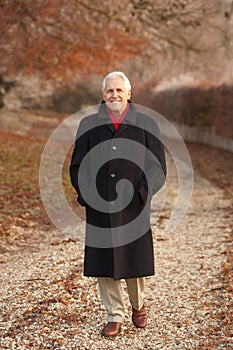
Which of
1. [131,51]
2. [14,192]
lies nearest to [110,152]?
[14,192]

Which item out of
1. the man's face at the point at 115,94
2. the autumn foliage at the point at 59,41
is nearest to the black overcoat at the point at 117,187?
the man's face at the point at 115,94

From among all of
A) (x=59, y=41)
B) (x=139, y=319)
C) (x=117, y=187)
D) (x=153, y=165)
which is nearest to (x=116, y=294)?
(x=139, y=319)

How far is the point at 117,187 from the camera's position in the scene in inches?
193

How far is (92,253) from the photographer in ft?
16.1

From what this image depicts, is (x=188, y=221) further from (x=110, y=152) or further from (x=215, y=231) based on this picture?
(x=110, y=152)

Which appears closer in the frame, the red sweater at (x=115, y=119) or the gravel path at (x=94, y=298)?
the red sweater at (x=115, y=119)

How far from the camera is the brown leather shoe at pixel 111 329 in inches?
199

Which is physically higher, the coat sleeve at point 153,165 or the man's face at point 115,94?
the man's face at point 115,94

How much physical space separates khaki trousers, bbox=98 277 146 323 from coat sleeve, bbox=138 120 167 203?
0.75 m

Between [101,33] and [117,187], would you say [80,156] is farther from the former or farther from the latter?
[101,33]

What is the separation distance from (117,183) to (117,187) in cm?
3

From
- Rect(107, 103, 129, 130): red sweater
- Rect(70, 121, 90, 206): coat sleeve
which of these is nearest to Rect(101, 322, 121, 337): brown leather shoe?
Rect(70, 121, 90, 206): coat sleeve

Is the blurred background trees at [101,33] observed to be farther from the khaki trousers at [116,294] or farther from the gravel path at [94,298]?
the khaki trousers at [116,294]

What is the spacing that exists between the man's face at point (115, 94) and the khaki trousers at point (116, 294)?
1465mm
